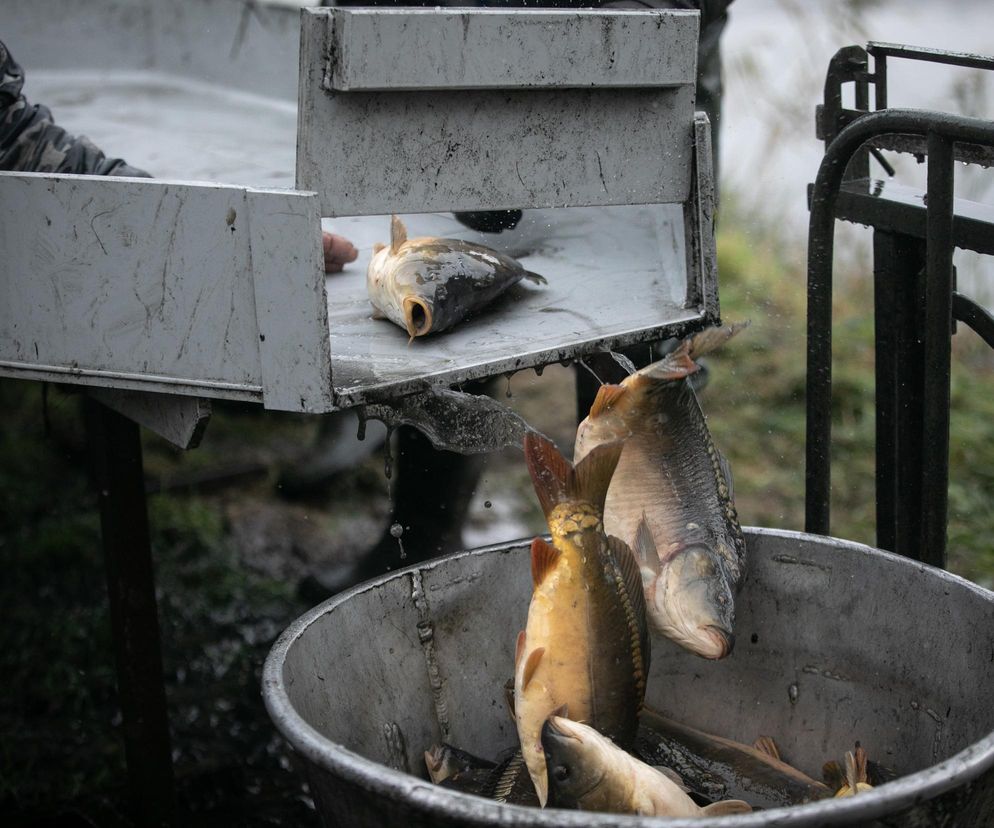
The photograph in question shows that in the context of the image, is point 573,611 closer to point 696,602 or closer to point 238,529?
point 696,602

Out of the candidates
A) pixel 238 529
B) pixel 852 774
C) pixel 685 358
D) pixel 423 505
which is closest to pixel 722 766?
pixel 852 774

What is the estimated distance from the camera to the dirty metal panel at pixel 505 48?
2125 mm

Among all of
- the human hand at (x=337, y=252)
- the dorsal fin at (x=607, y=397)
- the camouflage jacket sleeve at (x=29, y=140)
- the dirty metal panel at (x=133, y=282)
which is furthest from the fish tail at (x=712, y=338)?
the camouflage jacket sleeve at (x=29, y=140)

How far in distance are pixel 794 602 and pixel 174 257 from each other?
1.50 metres

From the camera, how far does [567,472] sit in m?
2.14

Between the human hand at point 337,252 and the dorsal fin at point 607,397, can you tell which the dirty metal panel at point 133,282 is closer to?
the dorsal fin at point 607,397

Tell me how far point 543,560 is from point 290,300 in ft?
2.21

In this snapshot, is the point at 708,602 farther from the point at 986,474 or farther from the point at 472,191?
the point at 986,474

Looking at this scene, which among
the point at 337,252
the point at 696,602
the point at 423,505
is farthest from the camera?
the point at 423,505

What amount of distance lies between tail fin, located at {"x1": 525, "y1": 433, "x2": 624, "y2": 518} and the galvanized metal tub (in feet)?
1.43

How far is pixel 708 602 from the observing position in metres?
2.22

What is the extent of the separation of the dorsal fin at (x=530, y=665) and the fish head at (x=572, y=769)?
212mm

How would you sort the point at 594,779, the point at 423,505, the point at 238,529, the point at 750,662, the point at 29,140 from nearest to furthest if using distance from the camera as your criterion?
1. the point at 594,779
2. the point at 750,662
3. the point at 29,140
4. the point at 423,505
5. the point at 238,529

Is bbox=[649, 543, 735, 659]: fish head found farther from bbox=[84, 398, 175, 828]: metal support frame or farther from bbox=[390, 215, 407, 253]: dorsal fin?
bbox=[84, 398, 175, 828]: metal support frame
